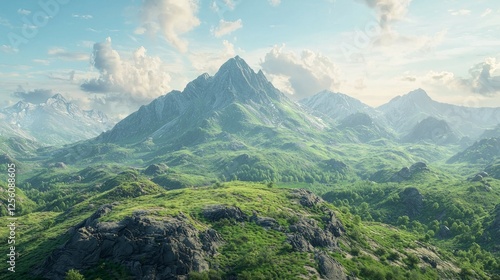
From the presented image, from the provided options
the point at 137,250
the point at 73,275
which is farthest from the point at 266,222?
the point at 73,275

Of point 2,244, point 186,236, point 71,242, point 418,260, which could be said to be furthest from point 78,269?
point 418,260

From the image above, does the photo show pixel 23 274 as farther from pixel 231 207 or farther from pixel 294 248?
pixel 294 248

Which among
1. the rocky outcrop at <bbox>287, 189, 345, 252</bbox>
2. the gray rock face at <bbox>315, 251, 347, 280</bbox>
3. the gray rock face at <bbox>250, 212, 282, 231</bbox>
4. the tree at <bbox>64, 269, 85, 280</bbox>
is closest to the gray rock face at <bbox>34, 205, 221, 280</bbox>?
the tree at <bbox>64, 269, 85, 280</bbox>

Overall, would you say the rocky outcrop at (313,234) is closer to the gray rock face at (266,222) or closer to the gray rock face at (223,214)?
the gray rock face at (266,222)

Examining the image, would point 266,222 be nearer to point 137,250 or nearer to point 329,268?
point 329,268

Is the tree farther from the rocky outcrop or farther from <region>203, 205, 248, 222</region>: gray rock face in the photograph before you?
the rocky outcrop

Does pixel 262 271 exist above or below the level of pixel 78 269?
below

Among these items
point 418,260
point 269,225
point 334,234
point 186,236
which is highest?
point 186,236
